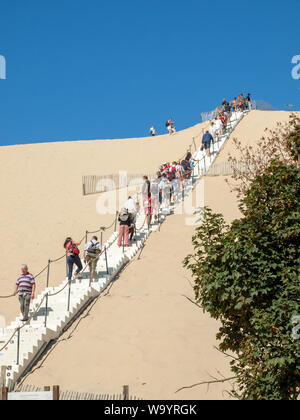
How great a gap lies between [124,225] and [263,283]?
32.9 feet

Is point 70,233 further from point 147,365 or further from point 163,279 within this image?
point 147,365

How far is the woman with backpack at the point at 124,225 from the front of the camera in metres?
19.1

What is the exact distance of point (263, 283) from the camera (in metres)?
9.56

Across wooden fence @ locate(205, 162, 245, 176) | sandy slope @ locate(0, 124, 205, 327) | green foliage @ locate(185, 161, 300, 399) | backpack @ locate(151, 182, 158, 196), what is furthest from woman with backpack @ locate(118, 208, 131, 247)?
wooden fence @ locate(205, 162, 245, 176)

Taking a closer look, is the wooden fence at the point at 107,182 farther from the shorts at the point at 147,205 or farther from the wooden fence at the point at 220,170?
the shorts at the point at 147,205

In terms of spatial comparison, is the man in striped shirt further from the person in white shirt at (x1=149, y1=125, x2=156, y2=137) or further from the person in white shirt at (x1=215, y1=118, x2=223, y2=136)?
the person in white shirt at (x1=149, y1=125, x2=156, y2=137)

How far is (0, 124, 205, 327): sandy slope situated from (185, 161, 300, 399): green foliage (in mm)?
9361

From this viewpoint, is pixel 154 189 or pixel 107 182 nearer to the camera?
pixel 154 189

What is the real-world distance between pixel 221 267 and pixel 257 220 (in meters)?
1.01

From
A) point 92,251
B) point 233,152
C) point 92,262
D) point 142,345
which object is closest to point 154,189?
point 92,251

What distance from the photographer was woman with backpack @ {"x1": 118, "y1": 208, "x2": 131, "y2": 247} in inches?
750

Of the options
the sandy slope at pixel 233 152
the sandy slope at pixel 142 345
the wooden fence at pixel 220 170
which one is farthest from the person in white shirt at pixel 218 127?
the sandy slope at pixel 142 345

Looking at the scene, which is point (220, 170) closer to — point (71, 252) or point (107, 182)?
point (107, 182)
